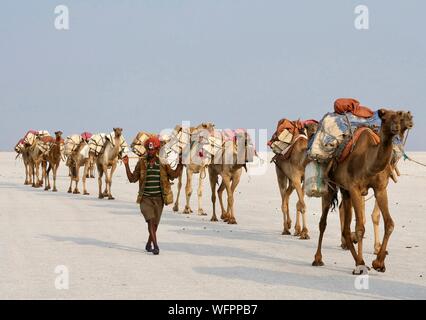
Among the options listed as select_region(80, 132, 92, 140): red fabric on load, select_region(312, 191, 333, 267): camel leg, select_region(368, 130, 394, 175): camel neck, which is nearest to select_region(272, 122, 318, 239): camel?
select_region(312, 191, 333, 267): camel leg

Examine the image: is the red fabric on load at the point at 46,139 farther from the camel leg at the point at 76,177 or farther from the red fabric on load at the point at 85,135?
the camel leg at the point at 76,177

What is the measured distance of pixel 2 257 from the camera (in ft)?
40.2

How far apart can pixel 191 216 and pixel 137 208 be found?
10.2 feet

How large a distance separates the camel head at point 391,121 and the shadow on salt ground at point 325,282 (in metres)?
2.07

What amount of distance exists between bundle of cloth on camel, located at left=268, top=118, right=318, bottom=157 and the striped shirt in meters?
4.08

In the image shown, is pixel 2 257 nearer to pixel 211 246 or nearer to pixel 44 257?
pixel 44 257

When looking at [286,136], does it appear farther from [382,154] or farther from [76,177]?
[76,177]

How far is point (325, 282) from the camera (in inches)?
404

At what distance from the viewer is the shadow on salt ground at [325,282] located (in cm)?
944

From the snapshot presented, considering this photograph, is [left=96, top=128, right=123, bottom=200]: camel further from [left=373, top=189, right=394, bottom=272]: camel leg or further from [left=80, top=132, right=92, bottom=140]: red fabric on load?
[left=373, top=189, right=394, bottom=272]: camel leg

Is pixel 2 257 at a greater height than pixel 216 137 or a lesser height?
lesser

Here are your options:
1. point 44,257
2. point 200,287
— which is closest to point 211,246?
point 44,257

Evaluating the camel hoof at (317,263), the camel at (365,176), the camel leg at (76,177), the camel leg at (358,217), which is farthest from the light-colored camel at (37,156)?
the camel leg at (358,217)

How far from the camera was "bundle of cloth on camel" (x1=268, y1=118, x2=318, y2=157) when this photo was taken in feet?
53.6
